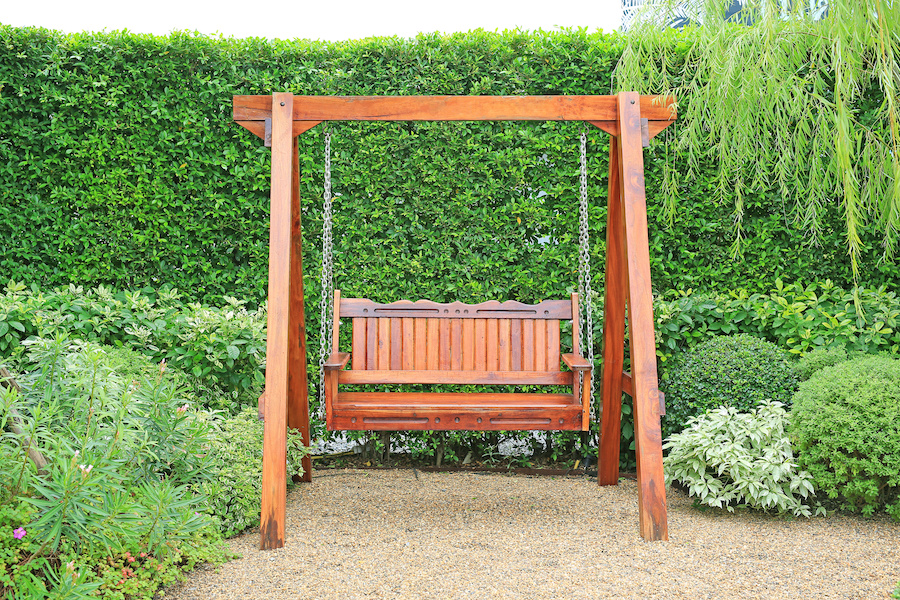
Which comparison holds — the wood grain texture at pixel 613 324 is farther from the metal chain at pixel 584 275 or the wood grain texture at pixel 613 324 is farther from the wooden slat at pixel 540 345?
the wooden slat at pixel 540 345

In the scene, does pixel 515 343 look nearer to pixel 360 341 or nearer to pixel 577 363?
pixel 577 363

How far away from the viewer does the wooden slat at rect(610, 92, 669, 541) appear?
3139 millimetres

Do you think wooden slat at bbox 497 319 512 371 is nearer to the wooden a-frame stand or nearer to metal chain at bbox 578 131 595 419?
metal chain at bbox 578 131 595 419

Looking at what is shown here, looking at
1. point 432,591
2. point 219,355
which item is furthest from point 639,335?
point 219,355

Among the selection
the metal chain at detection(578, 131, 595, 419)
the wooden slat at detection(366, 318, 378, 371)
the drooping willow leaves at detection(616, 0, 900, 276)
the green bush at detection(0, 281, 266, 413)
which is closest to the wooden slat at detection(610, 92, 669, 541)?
the metal chain at detection(578, 131, 595, 419)

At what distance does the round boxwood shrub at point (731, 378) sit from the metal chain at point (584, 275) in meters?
0.56

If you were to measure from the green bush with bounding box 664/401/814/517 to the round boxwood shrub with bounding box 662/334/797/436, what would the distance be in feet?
0.65

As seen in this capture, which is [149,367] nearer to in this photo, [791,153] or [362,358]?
[362,358]

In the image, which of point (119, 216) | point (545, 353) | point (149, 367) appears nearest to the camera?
point (149, 367)

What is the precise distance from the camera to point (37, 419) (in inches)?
82.7

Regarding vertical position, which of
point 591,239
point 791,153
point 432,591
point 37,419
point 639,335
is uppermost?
point 791,153

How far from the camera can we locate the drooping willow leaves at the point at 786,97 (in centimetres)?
368

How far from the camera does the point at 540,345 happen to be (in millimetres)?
4184

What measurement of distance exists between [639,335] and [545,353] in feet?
3.30
